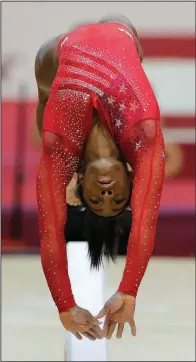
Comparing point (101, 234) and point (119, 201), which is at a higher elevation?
point (119, 201)

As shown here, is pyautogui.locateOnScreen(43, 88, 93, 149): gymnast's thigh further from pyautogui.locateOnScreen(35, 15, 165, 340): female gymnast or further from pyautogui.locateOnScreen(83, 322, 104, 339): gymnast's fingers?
pyautogui.locateOnScreen(83, 322, 104, 339): gymnast's fingers

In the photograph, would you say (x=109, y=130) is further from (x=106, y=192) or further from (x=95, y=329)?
(x=95, y=329)

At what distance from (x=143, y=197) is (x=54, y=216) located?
166 mm

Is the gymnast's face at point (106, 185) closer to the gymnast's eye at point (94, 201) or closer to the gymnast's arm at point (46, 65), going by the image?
the gymnast's eye at point (94, 201)

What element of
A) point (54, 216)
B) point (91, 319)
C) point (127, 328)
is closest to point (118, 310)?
point (91, 319)

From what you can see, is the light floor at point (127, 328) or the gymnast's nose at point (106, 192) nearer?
the gymnast's nose at point (106, 192)

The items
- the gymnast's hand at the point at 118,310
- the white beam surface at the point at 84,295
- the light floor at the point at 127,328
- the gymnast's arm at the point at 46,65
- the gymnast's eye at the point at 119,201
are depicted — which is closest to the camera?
the gymnast's hand at the point at 118,310

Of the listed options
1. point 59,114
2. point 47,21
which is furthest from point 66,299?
point 47,21

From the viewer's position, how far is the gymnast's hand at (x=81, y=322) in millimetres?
1199

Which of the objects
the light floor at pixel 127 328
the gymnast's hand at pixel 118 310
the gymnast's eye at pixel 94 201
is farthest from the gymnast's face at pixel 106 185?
the light floor at pixel 127 328

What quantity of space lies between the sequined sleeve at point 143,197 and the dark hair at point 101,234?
159 mm

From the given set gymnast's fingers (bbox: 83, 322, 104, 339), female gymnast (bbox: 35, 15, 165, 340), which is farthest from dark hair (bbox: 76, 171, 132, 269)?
gymnast's fingers (bbox: 83, 322, 104, 339)

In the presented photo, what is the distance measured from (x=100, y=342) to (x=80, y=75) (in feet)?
2.51

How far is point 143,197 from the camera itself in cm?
118
